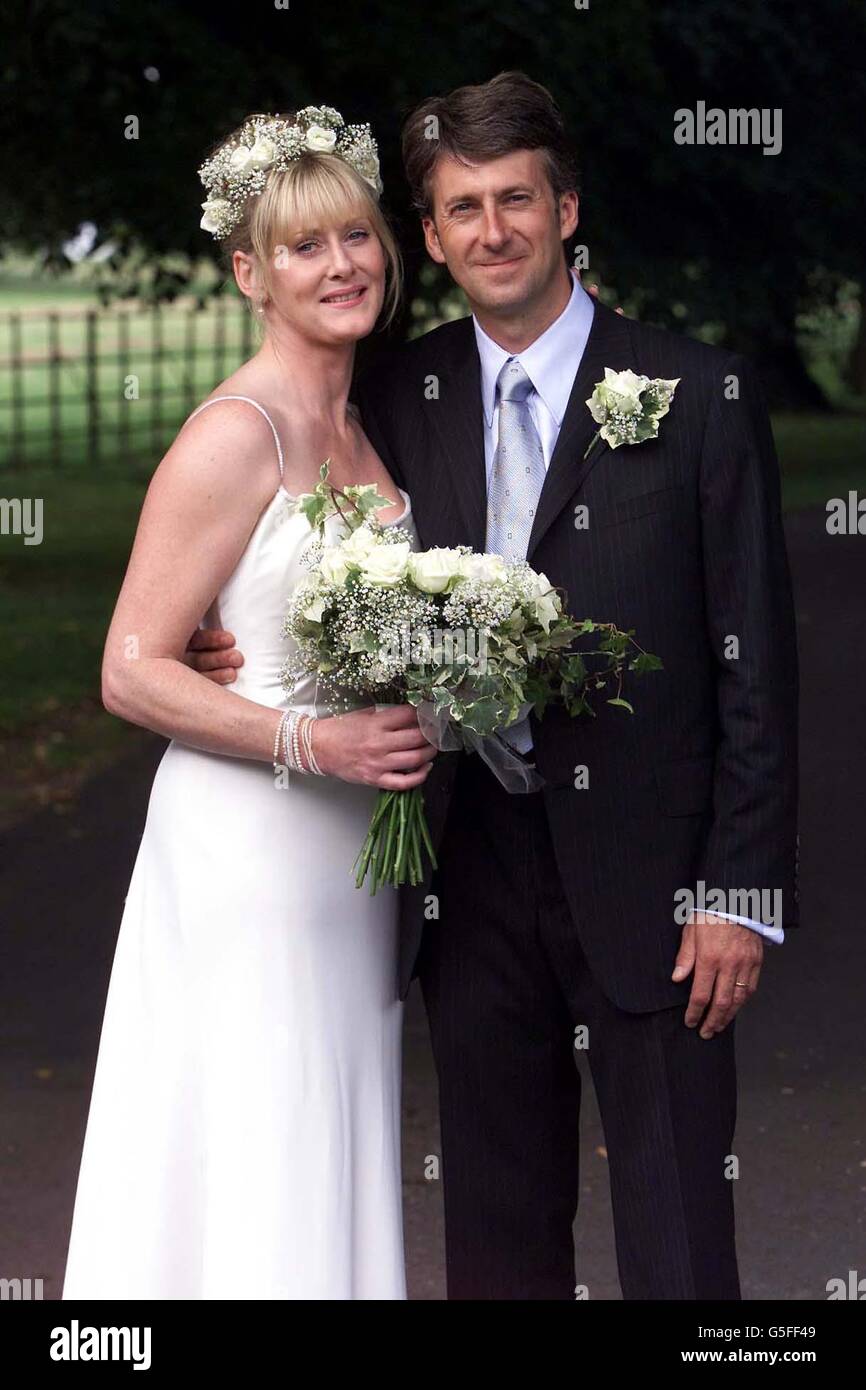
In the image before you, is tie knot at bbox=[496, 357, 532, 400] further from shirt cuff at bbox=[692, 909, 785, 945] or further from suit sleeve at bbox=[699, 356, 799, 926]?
shirt cuff at bbox=[692, 909, 785, 945]

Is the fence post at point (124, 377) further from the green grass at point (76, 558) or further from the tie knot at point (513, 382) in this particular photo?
the tie knot at point (513, 382)

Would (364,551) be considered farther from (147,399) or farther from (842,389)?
(842,389)

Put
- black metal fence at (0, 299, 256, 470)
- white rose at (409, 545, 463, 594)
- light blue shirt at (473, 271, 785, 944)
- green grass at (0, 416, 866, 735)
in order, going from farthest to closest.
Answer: black metal fence at (0, 299, 256, 470) → green grass at (0, 416, 866, 735) → light blue shirt at (473, 271, 785, 944) → white rose at (409, 545, 463, 594)

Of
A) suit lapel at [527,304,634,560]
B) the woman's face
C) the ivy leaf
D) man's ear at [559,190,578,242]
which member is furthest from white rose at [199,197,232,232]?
the ivy leaf

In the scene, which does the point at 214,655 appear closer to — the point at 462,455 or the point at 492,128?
the point at 462,455

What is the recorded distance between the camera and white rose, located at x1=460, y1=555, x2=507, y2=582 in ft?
11.0

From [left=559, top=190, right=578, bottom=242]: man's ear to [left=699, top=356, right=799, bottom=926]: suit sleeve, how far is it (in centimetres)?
41

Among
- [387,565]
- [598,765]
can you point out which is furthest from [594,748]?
[387,565]

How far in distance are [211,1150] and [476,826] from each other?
0.83 m

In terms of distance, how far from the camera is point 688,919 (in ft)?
12.7

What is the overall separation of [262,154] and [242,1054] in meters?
1.75

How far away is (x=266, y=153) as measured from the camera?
3.77 m

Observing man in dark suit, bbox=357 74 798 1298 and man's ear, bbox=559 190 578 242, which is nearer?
man in dark suit, bbox=357 74 798 1298
